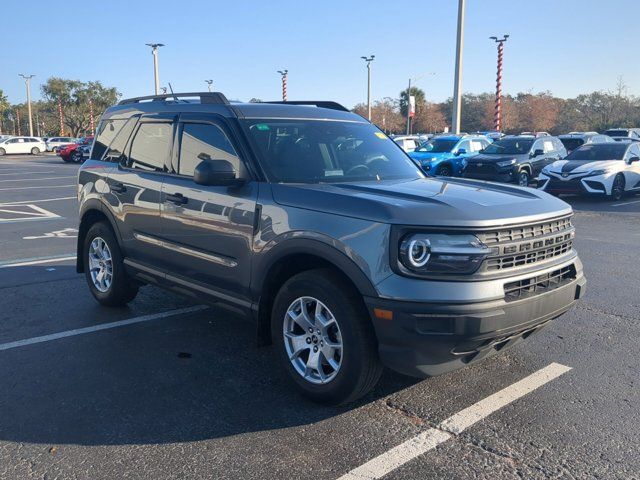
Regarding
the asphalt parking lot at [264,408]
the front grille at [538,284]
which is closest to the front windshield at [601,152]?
the asphalt parking lot at [264,408]

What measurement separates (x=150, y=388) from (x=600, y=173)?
13.7 meters

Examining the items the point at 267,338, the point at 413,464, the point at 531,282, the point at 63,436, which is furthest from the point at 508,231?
the point at 63,436

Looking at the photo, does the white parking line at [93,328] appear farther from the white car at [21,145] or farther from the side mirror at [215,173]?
the white car at [21,145]

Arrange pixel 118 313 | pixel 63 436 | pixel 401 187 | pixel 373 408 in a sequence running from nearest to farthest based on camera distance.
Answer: pixel 63 436 < pixel 373 408 < pixel 401 187 < pixel 118 313

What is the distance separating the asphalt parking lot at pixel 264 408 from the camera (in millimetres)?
3074

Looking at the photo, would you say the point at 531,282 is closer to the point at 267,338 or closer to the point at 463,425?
the point at 463,425

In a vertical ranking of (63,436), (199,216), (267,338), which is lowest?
(63,436)

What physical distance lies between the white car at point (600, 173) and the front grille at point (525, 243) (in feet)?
38.6

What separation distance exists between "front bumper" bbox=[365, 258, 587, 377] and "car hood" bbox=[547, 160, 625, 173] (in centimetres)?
1263

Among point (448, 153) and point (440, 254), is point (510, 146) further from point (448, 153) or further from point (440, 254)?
point (440, 254)

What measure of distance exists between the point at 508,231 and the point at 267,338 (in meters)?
1.79

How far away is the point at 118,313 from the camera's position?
5715mm

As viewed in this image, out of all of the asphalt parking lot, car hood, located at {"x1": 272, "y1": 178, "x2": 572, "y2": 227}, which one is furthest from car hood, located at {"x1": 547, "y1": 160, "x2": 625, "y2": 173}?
car hood, located at {"x1": 272, "y1": 178, "x2": 572, "y2": 227}

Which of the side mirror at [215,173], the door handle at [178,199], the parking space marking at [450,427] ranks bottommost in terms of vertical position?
the parking space marking at [450,427]
